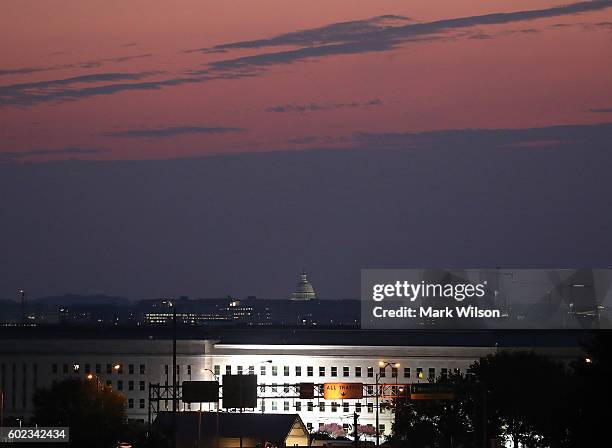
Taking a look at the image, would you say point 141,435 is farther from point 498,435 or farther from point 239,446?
point 498,435

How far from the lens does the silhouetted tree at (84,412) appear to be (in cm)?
13062

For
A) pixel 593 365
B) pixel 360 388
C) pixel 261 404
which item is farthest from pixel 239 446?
pixel 261 404

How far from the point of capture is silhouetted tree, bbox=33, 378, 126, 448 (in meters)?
131

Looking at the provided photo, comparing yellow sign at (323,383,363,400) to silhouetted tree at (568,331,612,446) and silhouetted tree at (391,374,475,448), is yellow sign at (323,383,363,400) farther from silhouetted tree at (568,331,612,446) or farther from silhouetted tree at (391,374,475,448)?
silhouetted tree at (568,331,612,446)

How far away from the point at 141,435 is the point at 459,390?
24.5 metres

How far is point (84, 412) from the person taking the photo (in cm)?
13662

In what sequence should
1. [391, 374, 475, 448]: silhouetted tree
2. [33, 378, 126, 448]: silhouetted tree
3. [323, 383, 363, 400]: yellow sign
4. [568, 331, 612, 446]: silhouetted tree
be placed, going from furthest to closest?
[391, 374, 475, 448]: silhouetted tree < [33, 378, 126, 448]: silhouetted tree < [323, 383, 363, 400]: yellow sign < [568, 331, 612, 446]: silhouetted tree

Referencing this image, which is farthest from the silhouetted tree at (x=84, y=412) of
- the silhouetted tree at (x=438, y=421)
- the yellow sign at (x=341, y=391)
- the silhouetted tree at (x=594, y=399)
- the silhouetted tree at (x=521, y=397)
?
the silhouetted tree at (x=594, y=399)

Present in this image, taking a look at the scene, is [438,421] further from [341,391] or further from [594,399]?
[594,399]

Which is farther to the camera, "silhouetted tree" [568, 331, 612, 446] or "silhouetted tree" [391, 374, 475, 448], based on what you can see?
"silhouetted tree" [391, 374, 475, 448]

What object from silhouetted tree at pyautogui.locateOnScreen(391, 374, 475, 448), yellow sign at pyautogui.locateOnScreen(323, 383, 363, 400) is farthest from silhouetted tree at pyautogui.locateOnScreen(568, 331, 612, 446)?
silhouetted tree at pyautogui.locateOnScreen(391, 374, 475, 448)

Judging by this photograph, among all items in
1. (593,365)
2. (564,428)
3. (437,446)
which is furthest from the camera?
(437,446)

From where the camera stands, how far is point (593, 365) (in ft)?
347

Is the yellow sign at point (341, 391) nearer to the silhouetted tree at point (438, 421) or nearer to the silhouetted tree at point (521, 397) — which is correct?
the silhouetted tree at point (521, 397)
